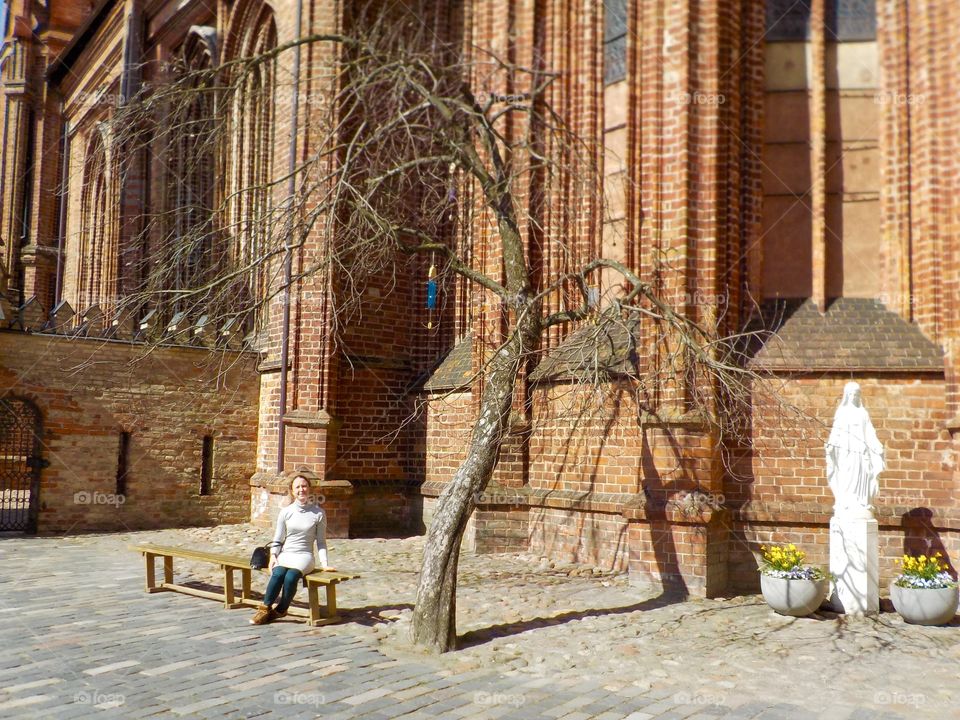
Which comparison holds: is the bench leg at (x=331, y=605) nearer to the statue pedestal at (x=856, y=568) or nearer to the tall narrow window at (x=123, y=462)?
the statue pedestal at (x=856, y=568)

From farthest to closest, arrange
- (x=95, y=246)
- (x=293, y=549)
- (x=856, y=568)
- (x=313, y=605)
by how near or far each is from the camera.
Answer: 1. (x=95, y=246)
2. (x=856, y=568)
3. (x=293, y=549)
4. (x=313, y=605)

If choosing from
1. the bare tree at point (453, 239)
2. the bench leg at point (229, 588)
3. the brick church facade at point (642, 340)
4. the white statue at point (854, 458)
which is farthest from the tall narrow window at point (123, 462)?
the white statue at point (854, 458)

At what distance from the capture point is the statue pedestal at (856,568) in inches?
331

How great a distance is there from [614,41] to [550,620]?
25.8 ft

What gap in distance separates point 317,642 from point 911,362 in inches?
268

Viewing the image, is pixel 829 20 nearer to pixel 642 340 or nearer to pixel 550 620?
pixel 642 340

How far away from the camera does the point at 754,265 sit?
33.3 ft

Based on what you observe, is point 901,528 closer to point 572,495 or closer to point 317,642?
point 572,495

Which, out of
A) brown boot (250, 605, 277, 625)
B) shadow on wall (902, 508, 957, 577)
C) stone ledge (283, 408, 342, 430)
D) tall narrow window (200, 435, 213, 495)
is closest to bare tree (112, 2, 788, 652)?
brown boot (250, 605, 277, 625)

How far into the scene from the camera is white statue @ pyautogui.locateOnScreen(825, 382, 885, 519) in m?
8.48

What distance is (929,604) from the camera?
25.6 ft

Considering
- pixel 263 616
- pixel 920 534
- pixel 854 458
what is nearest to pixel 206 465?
pixel 263 616

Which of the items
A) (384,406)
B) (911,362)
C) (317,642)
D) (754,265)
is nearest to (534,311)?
(317,642)

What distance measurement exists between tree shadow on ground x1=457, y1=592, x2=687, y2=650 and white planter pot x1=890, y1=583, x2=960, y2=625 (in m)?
2.11
